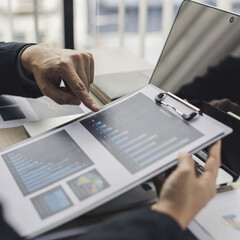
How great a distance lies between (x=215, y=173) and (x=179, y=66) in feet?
1.30

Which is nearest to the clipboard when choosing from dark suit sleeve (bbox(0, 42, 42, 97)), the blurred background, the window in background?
dark suit sleeve (bbox(0, 42, 42, 97))

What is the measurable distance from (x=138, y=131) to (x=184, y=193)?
0.57ft

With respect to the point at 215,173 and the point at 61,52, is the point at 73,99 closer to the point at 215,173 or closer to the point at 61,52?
the point at 61,52

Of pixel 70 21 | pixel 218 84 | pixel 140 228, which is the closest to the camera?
pixel 140 228

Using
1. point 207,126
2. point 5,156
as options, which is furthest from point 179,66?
point 5,156

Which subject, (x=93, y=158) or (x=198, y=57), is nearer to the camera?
(x=93, y=158)

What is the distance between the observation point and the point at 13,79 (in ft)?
3.13

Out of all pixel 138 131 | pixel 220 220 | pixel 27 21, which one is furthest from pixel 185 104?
pixel 27 21

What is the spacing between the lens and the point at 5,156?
67 cm

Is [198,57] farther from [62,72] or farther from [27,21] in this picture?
[27,21]

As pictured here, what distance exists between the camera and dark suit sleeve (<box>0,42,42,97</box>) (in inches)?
37.3

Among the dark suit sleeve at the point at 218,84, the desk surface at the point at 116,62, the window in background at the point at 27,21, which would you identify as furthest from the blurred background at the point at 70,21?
the dark suit sleeve at the point at 218,84

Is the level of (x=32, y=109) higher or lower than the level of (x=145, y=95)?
lower

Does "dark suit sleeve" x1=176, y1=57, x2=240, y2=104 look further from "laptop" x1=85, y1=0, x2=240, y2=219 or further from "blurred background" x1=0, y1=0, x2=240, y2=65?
"blurred background" x1=0, y1=0, x2=240, y2=65
